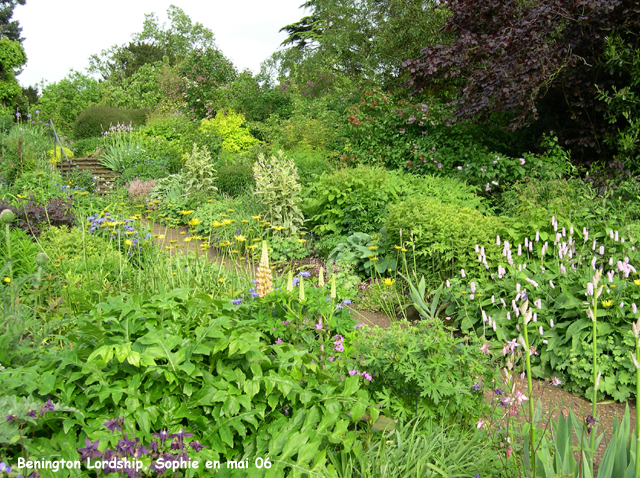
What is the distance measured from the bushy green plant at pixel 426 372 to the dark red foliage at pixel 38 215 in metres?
4.29

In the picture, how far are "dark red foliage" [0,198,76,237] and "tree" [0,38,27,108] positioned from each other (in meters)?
21.3

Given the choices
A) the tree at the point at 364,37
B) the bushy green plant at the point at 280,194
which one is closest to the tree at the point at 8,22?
the tree at the point at 364,37

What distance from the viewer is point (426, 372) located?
2309 millimetres

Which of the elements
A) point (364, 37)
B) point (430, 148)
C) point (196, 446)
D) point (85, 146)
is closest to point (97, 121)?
point (85, 146)

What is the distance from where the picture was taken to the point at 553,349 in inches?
140

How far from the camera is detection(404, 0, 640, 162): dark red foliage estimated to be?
6.76 metres

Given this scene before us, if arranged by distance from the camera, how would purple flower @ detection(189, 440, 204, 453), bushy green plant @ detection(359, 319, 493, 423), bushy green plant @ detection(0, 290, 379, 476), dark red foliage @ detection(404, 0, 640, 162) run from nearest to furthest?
purple flower @ detection(189, 440, 204, 453) < bushy green plant @ detection(0, 290, 379, 476) < bushy green plant @ detection(359, 319, 493, 423) < dark red foliage @ detection(404, 0, 640, 162)

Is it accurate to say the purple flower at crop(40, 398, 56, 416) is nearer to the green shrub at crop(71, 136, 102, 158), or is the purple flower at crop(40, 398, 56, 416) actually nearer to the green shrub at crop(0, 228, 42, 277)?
the green shrub at crop(0, 228, 42, 277)

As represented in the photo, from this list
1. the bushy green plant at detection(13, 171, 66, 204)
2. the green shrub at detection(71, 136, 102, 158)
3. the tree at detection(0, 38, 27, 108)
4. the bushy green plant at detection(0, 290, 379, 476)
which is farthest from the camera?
the tree at detection(0, 38, 27, 108)

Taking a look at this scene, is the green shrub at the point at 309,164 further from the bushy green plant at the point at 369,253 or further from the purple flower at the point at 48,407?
the purple flower at the point at 48,407

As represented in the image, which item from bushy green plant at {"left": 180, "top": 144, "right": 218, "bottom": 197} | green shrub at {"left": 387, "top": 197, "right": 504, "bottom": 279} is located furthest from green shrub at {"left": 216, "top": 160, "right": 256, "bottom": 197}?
green shrub at {"left": 387, "top": 197, "right": 504, "bottom": 279}

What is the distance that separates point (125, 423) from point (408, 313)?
334 centimetres

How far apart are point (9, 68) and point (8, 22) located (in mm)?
12854

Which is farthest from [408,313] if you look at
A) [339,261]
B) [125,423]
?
[125,423]
